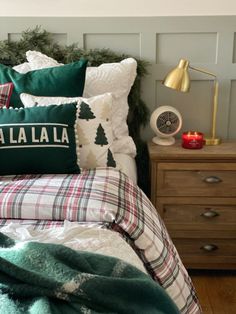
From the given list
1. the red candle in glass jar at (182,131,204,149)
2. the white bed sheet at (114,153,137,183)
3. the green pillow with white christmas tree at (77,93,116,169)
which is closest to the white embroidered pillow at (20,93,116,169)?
A: the green pillow with white christmas tree at (77,93,116,169)

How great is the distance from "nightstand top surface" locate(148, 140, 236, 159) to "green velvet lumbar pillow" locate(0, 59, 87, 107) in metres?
0.49

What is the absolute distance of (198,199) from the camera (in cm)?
198

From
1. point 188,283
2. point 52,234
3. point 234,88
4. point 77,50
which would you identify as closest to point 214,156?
point 234,88

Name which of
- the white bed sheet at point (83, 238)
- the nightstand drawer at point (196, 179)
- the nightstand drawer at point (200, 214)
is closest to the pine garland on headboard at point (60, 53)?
the nightstand drawer at point (196, 179)

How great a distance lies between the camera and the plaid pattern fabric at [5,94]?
1.82 meters

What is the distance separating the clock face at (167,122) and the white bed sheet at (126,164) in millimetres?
244

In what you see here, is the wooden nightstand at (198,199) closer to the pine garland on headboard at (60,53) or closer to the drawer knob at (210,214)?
the drawer knob at (210,214)

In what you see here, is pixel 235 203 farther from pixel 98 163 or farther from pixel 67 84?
pixel 67 84

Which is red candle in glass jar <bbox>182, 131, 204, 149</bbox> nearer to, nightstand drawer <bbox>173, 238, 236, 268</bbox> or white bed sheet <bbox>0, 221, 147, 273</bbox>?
nightstand drawer <bbox>173, 238, 236, 268</bbox>

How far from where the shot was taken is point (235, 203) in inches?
77.9

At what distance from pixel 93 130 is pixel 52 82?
1.14 feet

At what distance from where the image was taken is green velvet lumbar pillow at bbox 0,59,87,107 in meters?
1.83

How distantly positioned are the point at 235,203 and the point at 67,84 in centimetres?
103

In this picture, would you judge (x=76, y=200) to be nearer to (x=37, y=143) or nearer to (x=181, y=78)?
(x=37, y=143)
